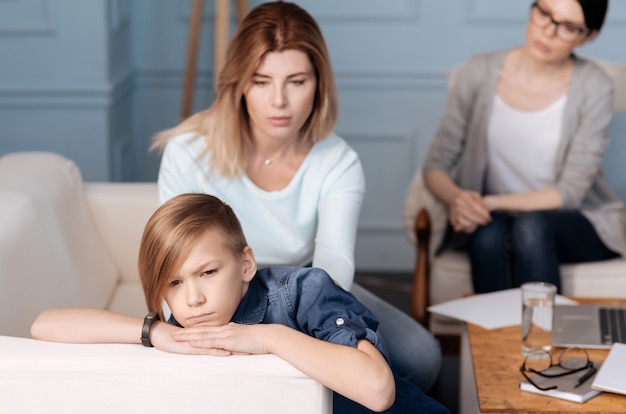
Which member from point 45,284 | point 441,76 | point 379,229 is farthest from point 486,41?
point 45,284

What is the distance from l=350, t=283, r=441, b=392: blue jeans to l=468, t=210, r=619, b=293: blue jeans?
1.58ft

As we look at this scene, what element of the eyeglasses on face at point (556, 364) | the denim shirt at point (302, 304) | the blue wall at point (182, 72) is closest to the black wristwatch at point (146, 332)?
the denim shirt at point (302, 304)

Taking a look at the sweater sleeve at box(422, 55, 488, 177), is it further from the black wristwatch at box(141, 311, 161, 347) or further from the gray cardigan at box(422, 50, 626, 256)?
the black wristwatch at box(141, 311, 161, 347)

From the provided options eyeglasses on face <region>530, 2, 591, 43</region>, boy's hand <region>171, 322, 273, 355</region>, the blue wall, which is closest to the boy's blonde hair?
boy's hand <region>171, 322, 273, 355</region>

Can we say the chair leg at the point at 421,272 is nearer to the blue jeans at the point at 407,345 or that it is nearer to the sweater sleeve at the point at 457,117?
the sweater sleeve at the point at 457,117

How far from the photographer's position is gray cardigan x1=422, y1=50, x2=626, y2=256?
3033 mm

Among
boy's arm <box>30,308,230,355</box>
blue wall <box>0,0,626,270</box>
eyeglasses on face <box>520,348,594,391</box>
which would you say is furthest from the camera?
blue wall <box>0,0,626,270</box>

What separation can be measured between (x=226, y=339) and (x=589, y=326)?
1045 millimetres

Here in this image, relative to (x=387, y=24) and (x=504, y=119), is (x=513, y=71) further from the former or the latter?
(x=387, y=24)

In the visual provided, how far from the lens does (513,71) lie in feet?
10.3

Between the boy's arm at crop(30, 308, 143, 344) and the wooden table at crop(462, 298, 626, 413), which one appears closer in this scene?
the boy's arm at crop(30, 308, 143, 344)

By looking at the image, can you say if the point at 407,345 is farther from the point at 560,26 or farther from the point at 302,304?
the point at 560,26

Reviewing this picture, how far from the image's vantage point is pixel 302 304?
6.04 feet

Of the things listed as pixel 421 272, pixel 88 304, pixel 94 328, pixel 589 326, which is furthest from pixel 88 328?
pixel 421 272
